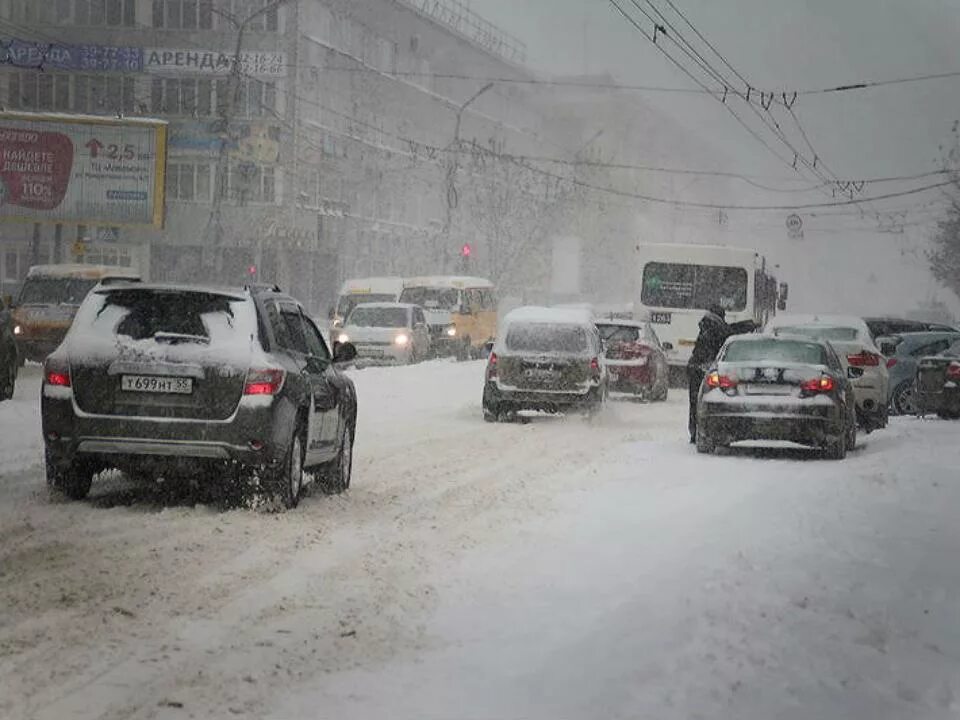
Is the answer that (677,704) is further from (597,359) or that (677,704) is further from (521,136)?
(521,136)

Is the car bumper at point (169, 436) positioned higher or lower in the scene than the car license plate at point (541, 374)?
higher

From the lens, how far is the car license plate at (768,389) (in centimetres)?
1641

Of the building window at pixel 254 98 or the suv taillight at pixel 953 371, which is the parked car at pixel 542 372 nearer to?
the suv taillight at pixel 953 371

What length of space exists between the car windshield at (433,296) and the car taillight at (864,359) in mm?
22556

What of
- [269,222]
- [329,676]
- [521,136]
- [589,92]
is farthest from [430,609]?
[589,92]

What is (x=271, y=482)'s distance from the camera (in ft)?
34.6

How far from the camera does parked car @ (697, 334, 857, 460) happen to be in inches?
644

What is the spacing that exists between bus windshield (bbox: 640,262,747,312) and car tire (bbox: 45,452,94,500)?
79.3ft

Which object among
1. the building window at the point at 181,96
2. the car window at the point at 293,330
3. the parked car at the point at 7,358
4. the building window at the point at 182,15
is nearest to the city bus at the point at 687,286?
the parked car at the point at 7,358

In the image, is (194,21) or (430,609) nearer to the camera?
(430,609)

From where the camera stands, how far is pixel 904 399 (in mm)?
27078

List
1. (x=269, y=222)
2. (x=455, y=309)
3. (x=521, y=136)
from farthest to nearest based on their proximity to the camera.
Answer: (x=521, y=136) → (x=269, y=222) → (x=455, y=309)

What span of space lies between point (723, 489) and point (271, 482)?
4420 millimetres

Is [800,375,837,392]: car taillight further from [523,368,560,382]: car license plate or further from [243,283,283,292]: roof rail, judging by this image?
[243,283,283,292]: roof rail
